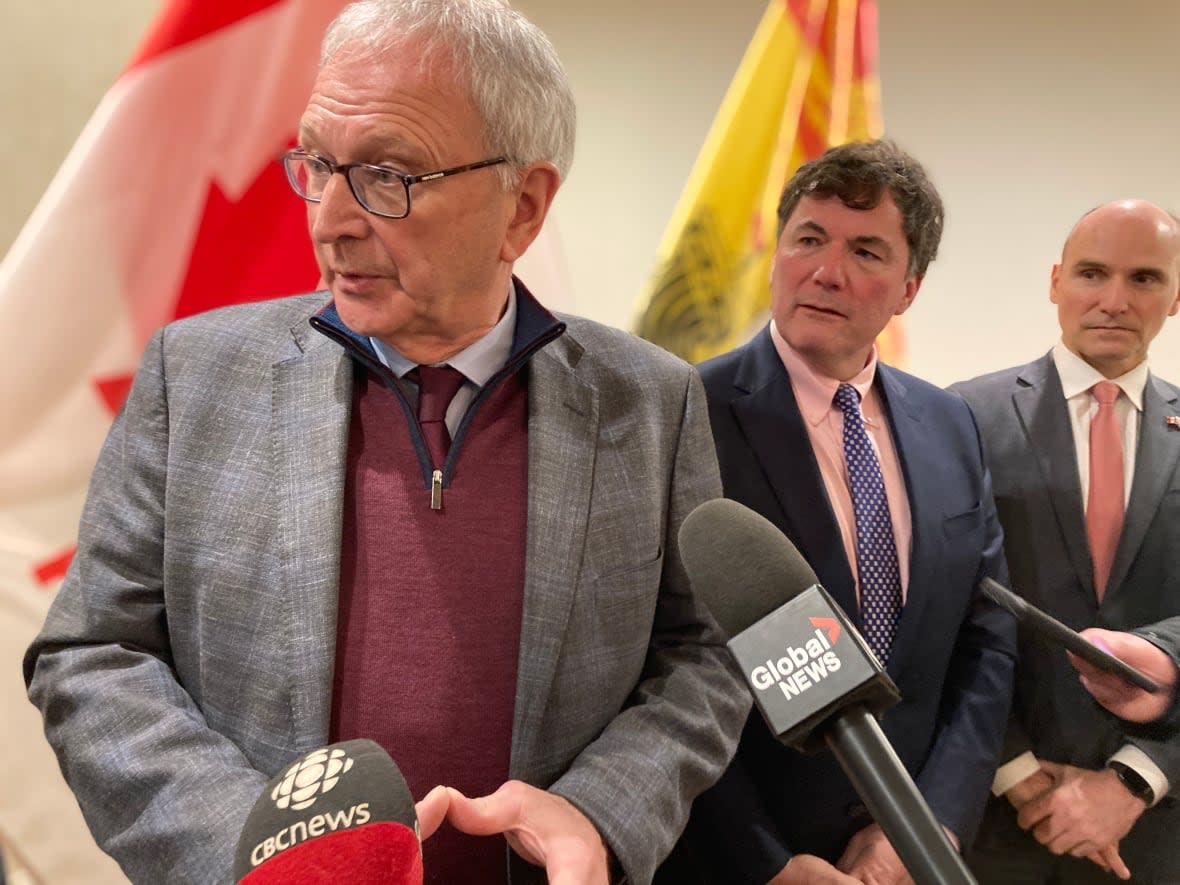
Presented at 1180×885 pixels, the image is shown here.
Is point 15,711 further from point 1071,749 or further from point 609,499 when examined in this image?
point 1071,749

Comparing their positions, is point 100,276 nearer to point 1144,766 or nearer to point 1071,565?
point 1071,565

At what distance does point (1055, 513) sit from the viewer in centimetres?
166

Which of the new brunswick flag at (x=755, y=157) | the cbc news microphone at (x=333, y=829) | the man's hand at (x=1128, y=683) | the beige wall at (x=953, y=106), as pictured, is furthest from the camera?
the new brunswick flag at (x=755, y=157)

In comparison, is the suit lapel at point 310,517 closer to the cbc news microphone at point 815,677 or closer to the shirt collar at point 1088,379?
the cbc news microphone at point 815,677

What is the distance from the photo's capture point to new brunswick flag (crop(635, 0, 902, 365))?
194 cm

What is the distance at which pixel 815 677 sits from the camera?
0.60 m

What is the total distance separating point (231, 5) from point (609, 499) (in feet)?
3.31

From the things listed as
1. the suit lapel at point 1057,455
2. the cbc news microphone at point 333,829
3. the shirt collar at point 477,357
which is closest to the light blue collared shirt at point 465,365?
the shirt collar at point 477,357

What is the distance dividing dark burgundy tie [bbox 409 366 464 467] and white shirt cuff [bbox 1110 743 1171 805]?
1296 millimetres

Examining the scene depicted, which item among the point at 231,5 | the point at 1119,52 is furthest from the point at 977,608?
the point at 231,5

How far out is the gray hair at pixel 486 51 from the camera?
3.59 feet

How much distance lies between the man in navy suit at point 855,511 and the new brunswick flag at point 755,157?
28cm

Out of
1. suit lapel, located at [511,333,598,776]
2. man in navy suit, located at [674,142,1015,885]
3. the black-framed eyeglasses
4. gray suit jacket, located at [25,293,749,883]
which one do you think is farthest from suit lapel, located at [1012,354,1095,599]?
the black-framed eyeglasses

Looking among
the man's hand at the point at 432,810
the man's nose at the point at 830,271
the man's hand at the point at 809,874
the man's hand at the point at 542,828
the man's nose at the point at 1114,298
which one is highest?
the man's nose at the point at 830,271
